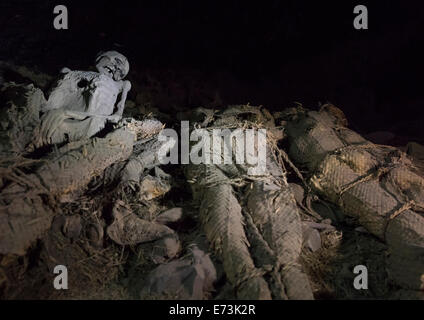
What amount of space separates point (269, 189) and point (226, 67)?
576cm

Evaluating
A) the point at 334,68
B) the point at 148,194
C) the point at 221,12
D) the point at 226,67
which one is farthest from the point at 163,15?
the point at 148,194

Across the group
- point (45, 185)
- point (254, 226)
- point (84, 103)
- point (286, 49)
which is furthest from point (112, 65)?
point (286, 49)

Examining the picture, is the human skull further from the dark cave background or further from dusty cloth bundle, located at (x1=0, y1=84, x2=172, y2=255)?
the dark cave background

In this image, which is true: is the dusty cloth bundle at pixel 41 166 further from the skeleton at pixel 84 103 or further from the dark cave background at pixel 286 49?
the dark cave background at pixel 286 49

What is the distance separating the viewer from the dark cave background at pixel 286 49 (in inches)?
278

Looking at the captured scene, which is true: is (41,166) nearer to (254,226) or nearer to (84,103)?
(84,103)

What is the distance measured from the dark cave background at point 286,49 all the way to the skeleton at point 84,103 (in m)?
3.02

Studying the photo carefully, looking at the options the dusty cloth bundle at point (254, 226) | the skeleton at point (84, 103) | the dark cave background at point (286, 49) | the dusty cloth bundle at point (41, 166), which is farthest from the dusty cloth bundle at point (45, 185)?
the dark cave background at point (286, 49)

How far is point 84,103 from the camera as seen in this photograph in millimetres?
3525

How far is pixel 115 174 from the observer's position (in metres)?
2.81

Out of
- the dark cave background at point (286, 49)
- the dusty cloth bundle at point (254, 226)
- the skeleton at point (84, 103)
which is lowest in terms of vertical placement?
the dusty cloth bundle at point (254, 226)

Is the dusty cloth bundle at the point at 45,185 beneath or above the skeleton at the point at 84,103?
beneath

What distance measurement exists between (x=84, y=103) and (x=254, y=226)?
8.19 ft

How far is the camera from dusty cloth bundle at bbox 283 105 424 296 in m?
2.32
